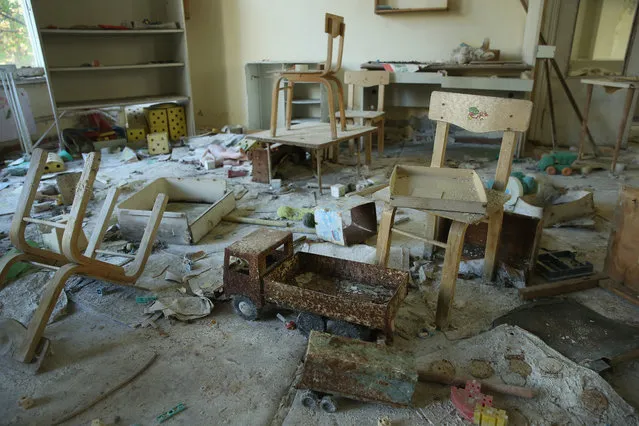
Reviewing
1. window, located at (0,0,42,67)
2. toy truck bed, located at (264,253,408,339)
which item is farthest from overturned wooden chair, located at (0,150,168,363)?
window, located at (0,0,42,67)

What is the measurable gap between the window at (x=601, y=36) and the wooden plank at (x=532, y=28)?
0.84 metres

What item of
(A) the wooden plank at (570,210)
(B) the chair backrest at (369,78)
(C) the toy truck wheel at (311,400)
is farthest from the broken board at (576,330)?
(B) the chair backrest at (369,78)

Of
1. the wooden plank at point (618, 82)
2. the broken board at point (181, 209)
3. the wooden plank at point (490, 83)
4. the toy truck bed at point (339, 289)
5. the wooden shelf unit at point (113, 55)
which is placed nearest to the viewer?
the toy truck bed at point (339, 289)

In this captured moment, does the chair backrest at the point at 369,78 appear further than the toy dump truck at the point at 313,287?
Yes

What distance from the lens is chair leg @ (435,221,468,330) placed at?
1.93 meters

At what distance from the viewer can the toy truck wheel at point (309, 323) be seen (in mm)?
1954

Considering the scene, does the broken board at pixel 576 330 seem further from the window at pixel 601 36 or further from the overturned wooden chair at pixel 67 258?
the window at pixel 601 36

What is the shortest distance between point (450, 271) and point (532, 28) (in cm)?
407

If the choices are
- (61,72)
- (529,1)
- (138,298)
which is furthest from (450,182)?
(61,72)

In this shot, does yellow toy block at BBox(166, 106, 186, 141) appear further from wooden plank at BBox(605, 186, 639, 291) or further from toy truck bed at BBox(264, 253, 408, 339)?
wooden plank at BBox(605, 186, 639, 291)

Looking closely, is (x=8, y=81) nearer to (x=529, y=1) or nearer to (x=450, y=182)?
(x=450, y=182)

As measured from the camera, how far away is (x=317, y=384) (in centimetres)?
162

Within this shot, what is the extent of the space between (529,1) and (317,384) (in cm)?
496

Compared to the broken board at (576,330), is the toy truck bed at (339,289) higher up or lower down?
higher up
